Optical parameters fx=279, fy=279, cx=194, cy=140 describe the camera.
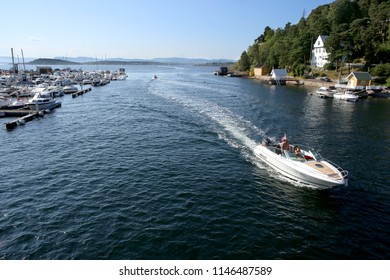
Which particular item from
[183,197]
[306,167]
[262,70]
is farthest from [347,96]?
[262,70]

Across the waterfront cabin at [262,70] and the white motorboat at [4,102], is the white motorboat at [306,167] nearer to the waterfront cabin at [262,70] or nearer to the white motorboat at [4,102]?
the white motorboat at [4,102]

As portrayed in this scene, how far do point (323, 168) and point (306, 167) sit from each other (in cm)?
141

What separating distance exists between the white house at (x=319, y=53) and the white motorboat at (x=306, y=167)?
368 ft

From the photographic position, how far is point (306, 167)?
25.4 meters

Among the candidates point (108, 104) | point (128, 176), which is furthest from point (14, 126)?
point (128, 176)

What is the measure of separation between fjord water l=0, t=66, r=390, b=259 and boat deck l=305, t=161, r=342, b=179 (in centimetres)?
168

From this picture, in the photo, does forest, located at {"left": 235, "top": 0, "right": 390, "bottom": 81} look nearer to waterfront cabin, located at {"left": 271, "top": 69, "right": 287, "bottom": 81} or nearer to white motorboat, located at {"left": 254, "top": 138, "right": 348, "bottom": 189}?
waterfront cabin, located at {"left": 271, "top": 69, "right": 287, "bottom": 81}

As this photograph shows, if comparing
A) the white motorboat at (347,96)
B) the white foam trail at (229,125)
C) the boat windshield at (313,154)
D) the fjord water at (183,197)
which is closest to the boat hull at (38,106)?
the fjord water at (183,197)

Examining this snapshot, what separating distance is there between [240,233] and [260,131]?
89.5 feet

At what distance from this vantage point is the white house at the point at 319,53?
125 metres

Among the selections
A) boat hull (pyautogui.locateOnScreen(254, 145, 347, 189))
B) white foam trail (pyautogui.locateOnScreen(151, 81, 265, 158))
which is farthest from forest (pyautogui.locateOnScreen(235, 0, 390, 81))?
boat hull (pyautogui.locateOnScreen(254, 145, 347, 189))

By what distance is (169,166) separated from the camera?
97.5 feet

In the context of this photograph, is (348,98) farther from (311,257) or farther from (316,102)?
(311,257)

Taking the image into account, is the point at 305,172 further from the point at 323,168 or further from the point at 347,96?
the point at 347,96
